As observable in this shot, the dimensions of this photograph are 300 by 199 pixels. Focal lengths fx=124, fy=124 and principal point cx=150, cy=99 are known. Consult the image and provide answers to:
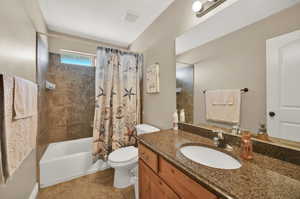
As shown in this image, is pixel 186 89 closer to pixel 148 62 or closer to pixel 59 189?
pixel 148 62

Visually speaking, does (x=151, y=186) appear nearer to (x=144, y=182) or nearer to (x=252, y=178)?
(x=144, y=182)

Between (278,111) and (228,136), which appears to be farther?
(228,136)

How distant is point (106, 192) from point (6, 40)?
5.90ft

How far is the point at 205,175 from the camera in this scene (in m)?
0.58

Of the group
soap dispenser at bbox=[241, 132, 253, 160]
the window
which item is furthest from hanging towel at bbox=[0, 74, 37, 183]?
the window

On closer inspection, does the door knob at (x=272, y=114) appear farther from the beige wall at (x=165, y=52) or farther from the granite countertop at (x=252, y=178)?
the beige wall at (x=165, y=52)

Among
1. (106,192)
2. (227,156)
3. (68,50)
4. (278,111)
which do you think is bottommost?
(106,192)

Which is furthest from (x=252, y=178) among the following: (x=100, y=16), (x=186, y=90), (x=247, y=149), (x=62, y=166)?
(x=100, y=16)

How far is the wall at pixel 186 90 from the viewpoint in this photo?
1370mm

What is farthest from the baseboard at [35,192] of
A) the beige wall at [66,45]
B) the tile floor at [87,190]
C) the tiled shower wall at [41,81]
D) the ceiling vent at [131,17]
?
the ceiling vent at [131,17]

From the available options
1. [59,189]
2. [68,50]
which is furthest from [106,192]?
[68,50]

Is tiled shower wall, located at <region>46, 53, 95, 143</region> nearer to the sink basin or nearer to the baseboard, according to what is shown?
the baseboard

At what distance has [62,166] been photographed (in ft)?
5.71

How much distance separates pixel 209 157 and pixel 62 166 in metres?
1.93
